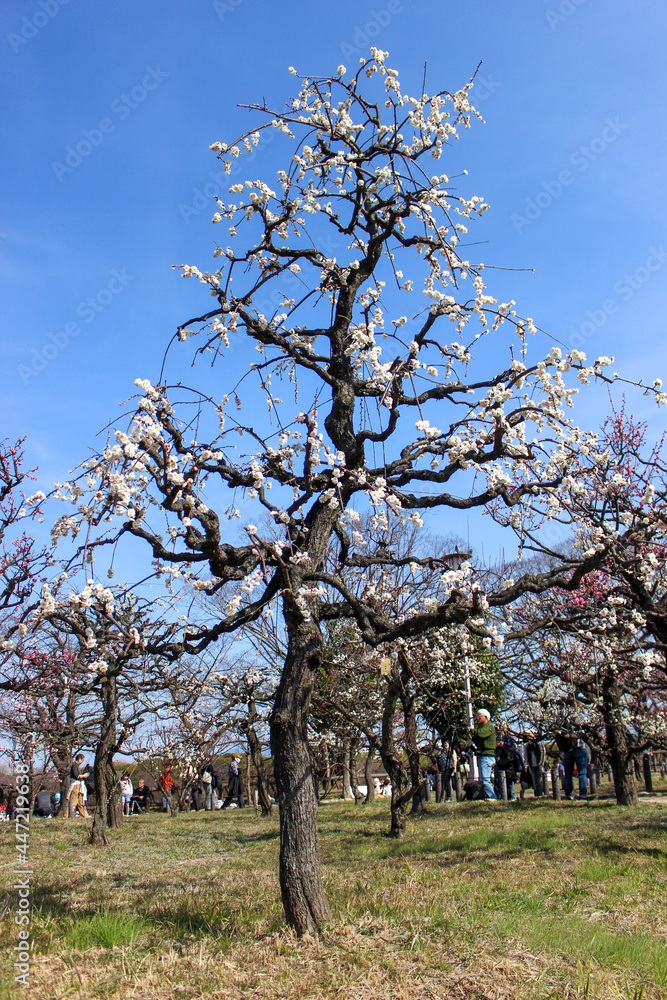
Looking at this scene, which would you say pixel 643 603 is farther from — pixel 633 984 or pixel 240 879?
pixel 240 879

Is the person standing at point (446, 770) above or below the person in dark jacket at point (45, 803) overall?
above

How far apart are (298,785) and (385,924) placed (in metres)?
1.05

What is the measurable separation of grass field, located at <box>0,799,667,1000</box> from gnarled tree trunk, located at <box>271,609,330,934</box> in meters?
0.21

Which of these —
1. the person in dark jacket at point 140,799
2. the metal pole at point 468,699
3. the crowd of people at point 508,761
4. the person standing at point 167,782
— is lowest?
the person in dark jacket at point 140,799

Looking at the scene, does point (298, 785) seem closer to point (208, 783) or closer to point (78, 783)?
point (78, 783)

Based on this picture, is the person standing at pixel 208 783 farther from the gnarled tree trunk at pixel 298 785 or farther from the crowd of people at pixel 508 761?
the gnarled tree trunk at pixel 298 785

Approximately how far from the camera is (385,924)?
4.47m

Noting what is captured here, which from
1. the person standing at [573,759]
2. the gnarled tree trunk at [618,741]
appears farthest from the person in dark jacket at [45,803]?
the gnarled tree trunk at [618,741]

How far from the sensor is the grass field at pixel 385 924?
3.59 meters

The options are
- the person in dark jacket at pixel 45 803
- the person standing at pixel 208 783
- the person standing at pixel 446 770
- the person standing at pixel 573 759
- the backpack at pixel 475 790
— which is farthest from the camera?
the person standing at pixel 208 783

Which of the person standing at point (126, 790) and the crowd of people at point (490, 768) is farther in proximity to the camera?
the person standing at point (126, 790)

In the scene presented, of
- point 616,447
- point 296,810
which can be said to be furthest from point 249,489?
point 616,447

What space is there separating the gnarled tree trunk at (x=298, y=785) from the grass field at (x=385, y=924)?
0.69 ft

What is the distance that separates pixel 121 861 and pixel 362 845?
10.3 feet
